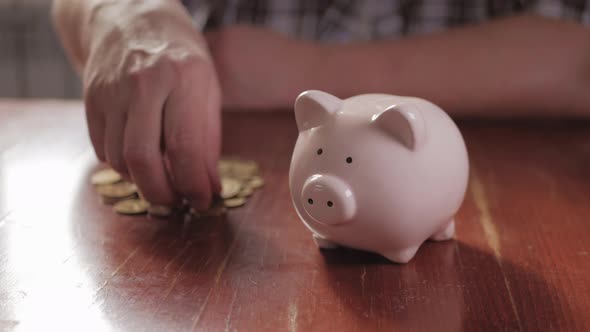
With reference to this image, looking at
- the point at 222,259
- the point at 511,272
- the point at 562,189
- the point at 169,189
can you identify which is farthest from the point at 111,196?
the point at 562,189

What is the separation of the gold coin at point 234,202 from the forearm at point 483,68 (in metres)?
0.75

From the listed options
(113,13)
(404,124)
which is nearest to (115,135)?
(113,13)

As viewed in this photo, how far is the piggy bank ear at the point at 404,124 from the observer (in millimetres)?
687

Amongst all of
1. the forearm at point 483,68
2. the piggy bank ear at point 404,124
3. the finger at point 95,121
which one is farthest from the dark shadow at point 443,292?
the forearm at point 483,68

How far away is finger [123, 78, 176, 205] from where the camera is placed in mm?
860

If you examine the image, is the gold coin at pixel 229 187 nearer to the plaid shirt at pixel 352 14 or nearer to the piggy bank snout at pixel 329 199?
the piggy bank snout at pixel 329 199

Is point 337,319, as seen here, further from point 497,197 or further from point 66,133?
point 66,133

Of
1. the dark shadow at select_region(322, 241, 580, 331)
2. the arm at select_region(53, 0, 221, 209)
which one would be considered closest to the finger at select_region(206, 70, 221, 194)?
the arm at select_region(53, 0, 221, 209)

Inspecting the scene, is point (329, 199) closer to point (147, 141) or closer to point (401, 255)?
point (401, 255)

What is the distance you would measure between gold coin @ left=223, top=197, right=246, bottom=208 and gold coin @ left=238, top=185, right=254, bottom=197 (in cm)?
1

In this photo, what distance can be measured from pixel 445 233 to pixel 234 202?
11.7 inches

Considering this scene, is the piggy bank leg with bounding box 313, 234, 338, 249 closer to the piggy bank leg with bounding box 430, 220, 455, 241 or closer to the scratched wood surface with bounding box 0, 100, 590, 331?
the scratched wood surface with bounding box 0, 100, 590, 331

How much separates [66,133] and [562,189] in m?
0.89

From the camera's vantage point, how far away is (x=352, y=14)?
1628 millimetres
